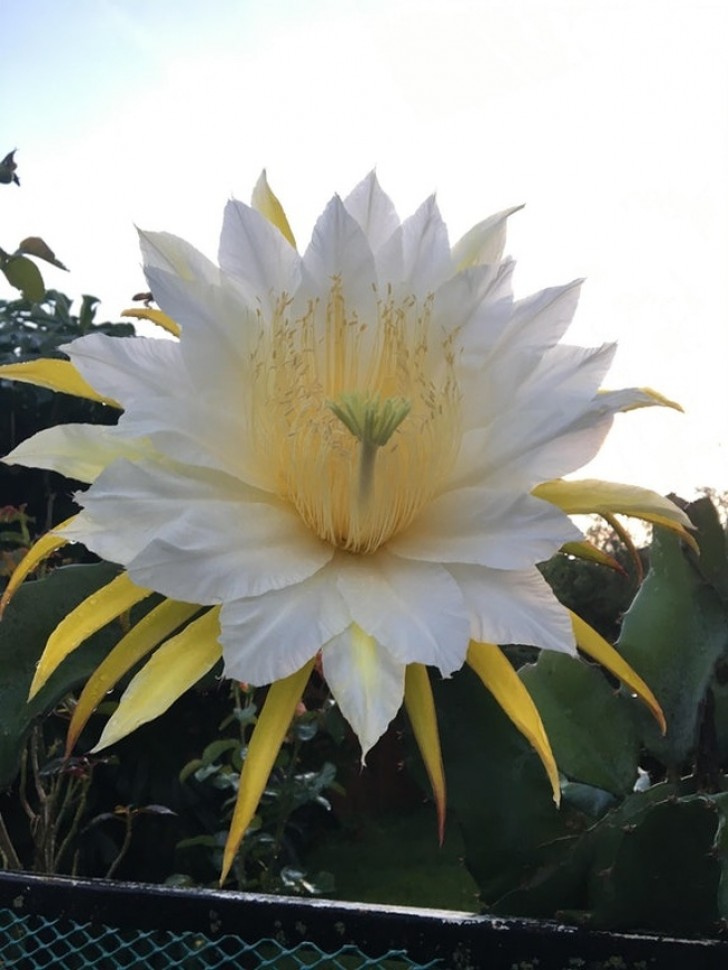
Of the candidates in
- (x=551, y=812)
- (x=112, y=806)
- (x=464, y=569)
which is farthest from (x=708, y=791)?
(x=112, y=806)

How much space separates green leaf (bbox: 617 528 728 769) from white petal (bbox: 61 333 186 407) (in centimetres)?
31

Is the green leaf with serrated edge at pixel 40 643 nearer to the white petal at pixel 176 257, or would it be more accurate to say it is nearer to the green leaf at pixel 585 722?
the white petal at pixel 176 257

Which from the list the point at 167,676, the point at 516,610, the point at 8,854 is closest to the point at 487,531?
the point at 516,610

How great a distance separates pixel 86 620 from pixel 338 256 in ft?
0.68

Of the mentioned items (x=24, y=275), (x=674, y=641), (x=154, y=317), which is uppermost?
(x=24, y=275)

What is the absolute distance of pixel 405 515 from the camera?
16.5 inches

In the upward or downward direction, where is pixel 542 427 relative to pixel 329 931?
upward

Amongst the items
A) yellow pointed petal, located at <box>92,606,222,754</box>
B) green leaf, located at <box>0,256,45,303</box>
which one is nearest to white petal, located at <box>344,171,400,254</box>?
yellow pointed petal, located at <box>92,606,222,754</box>

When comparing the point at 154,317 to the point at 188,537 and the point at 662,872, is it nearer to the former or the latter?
the point at 188,537

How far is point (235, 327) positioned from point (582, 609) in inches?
124

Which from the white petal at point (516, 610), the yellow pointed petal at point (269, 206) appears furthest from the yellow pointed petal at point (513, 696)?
the yellow pointed petal at point (269, 206)

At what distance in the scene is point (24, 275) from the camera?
787 millimetres

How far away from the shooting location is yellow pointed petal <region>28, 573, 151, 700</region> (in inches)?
13.5

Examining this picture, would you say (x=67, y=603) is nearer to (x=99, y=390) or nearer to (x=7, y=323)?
(x=99, y=390)
